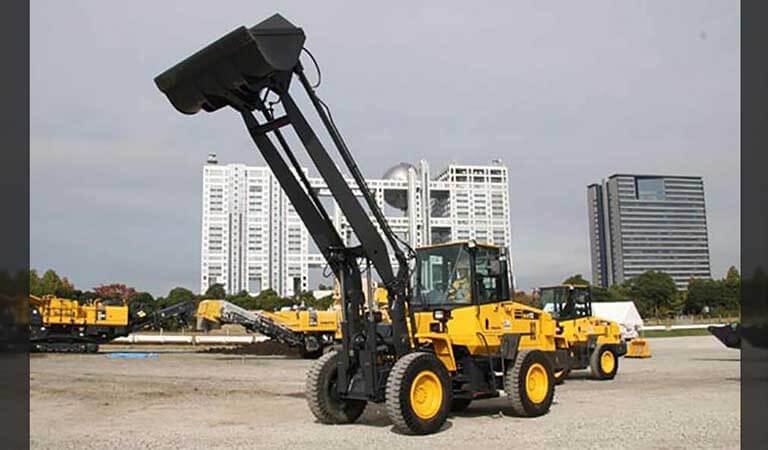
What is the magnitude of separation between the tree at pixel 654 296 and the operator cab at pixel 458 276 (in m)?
67.5

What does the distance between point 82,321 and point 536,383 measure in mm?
23763

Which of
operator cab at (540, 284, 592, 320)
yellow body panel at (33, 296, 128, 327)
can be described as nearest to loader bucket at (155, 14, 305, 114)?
operator cab at (540, 284, 592, 320)

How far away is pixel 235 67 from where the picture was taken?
8961 mm

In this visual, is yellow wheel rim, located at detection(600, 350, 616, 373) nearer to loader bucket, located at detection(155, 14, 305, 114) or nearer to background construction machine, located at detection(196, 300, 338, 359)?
background construction machine, located at detection(196, 300, 338, 359)

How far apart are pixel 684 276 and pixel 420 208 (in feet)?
357

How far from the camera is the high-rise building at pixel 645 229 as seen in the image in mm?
149125

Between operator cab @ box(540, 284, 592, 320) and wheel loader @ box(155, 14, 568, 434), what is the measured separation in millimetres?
6837

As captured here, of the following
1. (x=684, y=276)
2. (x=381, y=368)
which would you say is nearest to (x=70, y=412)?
(x=381, y=368)

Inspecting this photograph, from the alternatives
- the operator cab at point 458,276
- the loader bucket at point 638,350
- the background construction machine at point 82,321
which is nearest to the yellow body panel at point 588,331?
the operator cab at point 458,276

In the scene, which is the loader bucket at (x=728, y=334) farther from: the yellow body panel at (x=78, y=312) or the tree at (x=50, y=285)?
the tree at (x=50, y=285)

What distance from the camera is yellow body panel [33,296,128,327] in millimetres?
29453

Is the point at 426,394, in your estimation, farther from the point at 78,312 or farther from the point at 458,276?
the point at 78,312

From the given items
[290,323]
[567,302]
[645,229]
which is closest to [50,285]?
[290,323]
